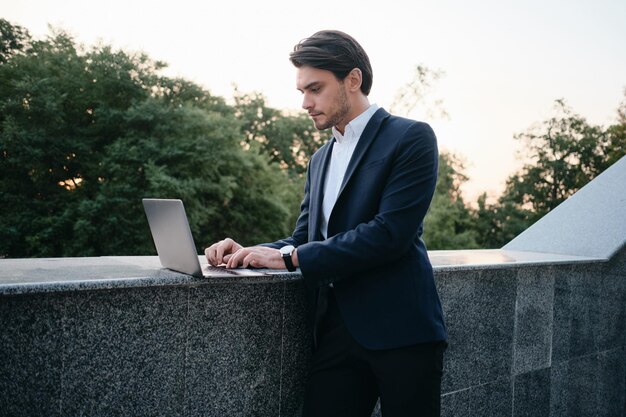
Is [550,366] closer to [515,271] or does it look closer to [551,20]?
[515,271]

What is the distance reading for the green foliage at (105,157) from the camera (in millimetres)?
26906

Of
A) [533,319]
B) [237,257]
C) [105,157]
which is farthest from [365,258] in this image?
[105,157]

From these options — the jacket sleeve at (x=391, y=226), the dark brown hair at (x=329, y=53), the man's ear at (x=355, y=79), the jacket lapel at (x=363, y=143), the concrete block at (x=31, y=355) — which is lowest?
the concrete block at (x=31, y=355)

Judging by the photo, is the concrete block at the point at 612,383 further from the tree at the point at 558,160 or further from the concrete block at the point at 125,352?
the tree at the point at 558,160

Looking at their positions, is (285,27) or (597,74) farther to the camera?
(285,27)

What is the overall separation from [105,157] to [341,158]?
28318mm

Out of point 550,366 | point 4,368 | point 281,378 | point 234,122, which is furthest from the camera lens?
point 234,122

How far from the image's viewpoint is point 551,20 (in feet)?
83.9

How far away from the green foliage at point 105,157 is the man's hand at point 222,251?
2560 cm

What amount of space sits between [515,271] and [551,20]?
2608 centimetres

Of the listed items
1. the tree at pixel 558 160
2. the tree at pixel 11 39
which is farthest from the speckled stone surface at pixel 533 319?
the tree at pixel 558 160

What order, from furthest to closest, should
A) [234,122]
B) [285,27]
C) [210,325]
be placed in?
[285,27] < [234,122] < [210,325]

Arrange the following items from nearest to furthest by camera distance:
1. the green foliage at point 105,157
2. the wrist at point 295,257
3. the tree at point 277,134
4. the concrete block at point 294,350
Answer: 1. the wrist at point 295,257
2. the concrete block at point 294,350
3. the green foliage at point 105,157
4. the tree at point 277,134

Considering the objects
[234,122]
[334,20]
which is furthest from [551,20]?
[234,122]
